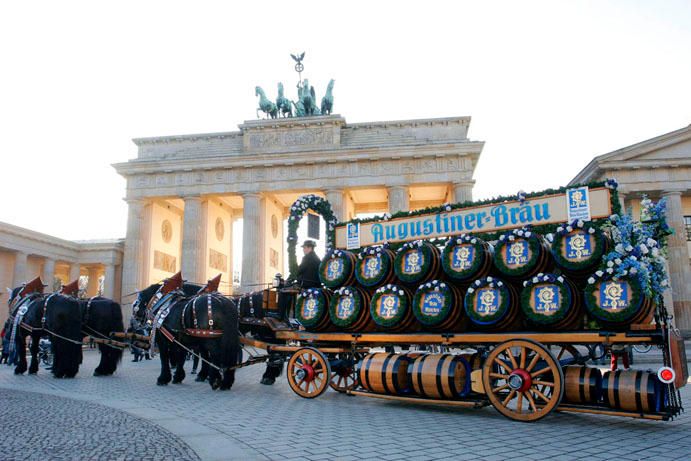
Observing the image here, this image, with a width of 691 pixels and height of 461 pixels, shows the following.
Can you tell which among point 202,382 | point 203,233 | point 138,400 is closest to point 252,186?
point 203,233

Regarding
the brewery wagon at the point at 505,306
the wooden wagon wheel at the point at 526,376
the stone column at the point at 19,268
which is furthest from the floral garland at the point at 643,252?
the stone column at the point at 19,268

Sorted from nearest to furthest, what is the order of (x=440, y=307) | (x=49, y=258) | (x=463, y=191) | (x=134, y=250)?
(x=440, y=307) → (x=463, y=191) → (x=134, y=250) → (x=49, y=258)

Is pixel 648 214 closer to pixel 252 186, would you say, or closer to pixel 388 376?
pixel 388 376

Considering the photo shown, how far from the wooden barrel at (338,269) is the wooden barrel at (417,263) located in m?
1.08

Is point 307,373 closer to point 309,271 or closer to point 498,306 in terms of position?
point 309,271

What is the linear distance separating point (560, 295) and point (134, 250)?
39.4m

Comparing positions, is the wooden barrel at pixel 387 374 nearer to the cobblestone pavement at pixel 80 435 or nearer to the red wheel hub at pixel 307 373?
the red wheel hub at pixel 307 373

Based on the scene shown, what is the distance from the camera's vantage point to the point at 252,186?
41.6 metres

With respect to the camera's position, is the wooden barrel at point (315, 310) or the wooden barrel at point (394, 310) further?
the wooden barrel at point (315, 310)

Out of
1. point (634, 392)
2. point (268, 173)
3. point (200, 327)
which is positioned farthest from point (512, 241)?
point (268, 173)

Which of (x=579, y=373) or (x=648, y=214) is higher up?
(x=648, y=214)

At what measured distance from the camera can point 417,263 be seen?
28.9ft

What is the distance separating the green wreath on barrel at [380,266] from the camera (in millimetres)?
9250

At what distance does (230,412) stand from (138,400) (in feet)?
8.34
